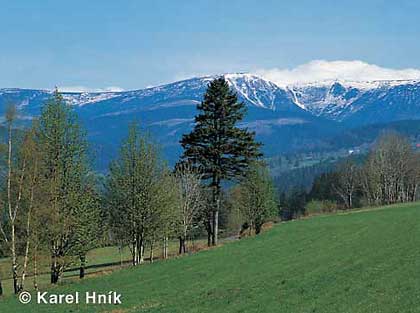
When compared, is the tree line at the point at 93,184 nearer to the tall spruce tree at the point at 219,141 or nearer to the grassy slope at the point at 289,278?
the tall spruce tree at the point at 219,141

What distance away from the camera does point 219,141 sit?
178 ft

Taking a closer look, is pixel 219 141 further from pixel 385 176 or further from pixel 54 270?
pixel 385 176

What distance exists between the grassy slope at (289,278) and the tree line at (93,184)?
432cm

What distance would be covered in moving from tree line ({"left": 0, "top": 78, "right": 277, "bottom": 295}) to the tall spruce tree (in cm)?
9

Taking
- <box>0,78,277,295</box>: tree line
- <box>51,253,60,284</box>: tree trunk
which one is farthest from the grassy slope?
<box>0,78,277,295</box>: tree line

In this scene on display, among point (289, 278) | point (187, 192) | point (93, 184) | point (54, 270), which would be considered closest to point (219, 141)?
point (187, 192)

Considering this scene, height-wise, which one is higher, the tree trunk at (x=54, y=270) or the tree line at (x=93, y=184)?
the tree line at (x=93, y=184)

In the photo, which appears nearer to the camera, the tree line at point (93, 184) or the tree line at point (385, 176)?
the tree line at point (93, 184)

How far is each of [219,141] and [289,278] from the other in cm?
2681

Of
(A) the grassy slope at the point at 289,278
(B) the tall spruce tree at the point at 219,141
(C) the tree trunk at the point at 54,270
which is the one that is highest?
(B) the tall spruce tree at the point at 219,141

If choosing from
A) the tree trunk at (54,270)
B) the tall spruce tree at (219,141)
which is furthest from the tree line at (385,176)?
the tree trunk at (54,270)

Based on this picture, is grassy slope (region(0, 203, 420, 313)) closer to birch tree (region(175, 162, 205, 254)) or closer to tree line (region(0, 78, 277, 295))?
tree line (region(0, 78, 277, 295))

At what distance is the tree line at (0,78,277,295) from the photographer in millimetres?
40312

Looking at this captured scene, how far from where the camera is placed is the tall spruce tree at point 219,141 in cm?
5406
